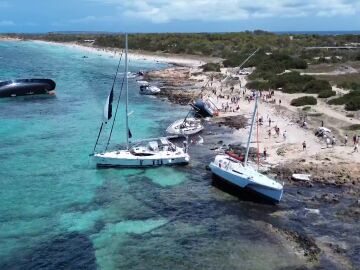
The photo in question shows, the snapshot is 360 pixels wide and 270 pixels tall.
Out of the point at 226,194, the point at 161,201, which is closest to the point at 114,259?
the point at 161,201

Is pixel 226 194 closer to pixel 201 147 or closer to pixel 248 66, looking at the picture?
pixel 201 147

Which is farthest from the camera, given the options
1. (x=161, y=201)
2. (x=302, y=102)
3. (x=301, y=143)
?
(x=302, y=102)

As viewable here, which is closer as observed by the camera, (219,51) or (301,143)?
(301,143)

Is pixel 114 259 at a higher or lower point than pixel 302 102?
lower

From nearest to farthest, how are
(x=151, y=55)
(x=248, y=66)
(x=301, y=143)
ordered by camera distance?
(x=301, y=143)
(x=248, y=66)
(x=151, y=55)

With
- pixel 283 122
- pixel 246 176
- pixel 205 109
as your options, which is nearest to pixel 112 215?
pixel 246 176

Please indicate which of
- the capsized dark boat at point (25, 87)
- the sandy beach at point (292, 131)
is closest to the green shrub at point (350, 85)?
the sandy beach at point (292, 131)
